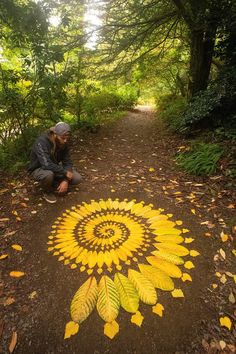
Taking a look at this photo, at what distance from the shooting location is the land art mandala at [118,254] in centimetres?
254

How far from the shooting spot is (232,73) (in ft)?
19.2

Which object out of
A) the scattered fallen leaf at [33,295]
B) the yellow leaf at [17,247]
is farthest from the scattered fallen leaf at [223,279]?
the yellow leaf at [17,247]

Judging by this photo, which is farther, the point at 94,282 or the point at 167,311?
the point at 94,282

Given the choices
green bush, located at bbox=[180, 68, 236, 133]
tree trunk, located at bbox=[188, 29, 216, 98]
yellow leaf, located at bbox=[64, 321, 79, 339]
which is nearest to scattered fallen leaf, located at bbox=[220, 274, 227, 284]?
yellow leaf, located at bbox=[64, 321, 79, 339]

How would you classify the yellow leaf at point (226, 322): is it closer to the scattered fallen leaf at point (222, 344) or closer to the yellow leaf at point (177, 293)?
the scattered fallen leaf at point (222, 344)

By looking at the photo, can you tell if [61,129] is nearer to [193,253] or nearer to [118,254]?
[118,254]

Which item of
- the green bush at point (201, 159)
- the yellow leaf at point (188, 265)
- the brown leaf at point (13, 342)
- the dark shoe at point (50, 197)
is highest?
the green bush at point (201, 159)

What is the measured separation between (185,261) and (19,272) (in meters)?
1.85

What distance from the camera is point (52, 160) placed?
170 inches

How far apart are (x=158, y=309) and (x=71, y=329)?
0.80 metres

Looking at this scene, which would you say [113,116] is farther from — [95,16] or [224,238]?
[224,238]

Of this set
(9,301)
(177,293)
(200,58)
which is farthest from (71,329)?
(200,58)

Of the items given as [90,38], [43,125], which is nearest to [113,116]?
[90,38]

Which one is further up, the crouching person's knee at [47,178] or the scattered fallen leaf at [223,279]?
the crouching person's knee at [47,178]
